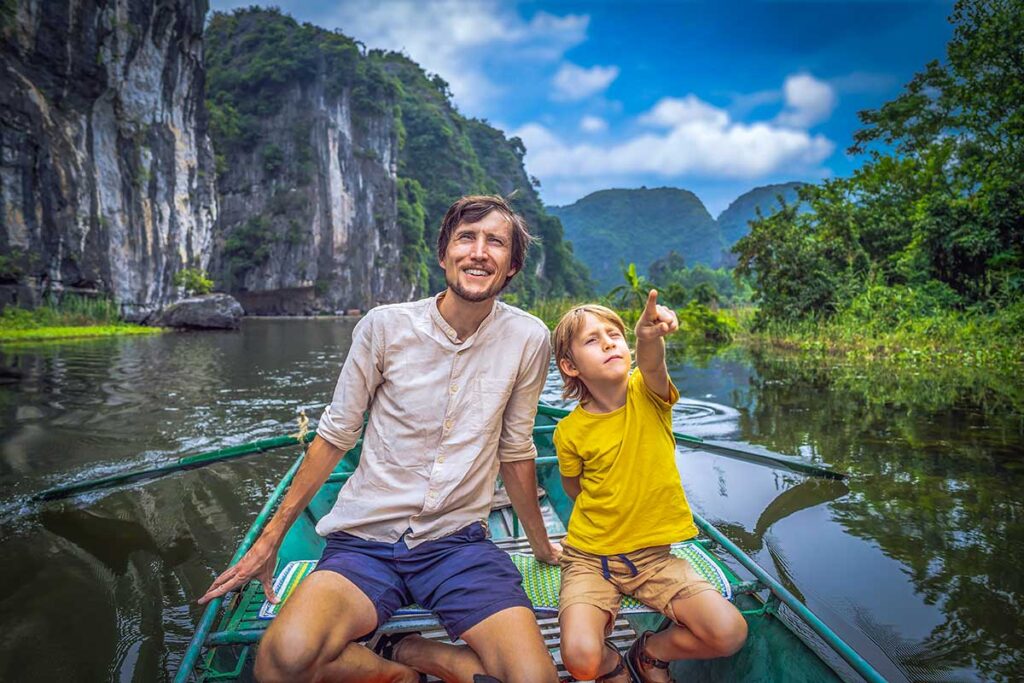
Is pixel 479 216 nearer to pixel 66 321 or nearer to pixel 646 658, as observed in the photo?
pixel 646 658

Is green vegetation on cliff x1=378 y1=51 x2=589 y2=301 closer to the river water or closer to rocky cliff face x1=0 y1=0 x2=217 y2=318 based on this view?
rocky cliff face x1=0 y1=0 x2=217 y2=318

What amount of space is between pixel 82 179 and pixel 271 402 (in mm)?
18111

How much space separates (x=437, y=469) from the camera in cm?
170

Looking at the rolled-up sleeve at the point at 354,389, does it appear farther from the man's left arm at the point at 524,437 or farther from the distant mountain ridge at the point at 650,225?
the distant mountain ridge at the point at 650,225

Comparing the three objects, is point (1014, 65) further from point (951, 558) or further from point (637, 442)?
point (637, 442)

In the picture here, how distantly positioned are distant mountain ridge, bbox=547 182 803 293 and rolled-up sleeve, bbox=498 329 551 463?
11637 centimetres

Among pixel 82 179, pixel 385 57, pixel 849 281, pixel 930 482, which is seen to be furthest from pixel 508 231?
pixel 385 57

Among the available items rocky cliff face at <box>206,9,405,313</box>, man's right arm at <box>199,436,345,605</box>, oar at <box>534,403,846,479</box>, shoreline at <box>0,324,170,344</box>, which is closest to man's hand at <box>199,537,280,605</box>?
man's right arm at <box>199,436,345,605</box>

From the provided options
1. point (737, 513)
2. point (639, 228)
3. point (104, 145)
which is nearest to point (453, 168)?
point (104, 145)

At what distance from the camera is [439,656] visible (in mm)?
1520

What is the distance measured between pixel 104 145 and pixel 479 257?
83.2ft

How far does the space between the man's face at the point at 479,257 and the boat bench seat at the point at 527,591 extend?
0.89m

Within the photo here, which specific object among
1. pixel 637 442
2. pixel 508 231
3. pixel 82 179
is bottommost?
pixel 637 442

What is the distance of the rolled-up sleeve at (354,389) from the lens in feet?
5.66
